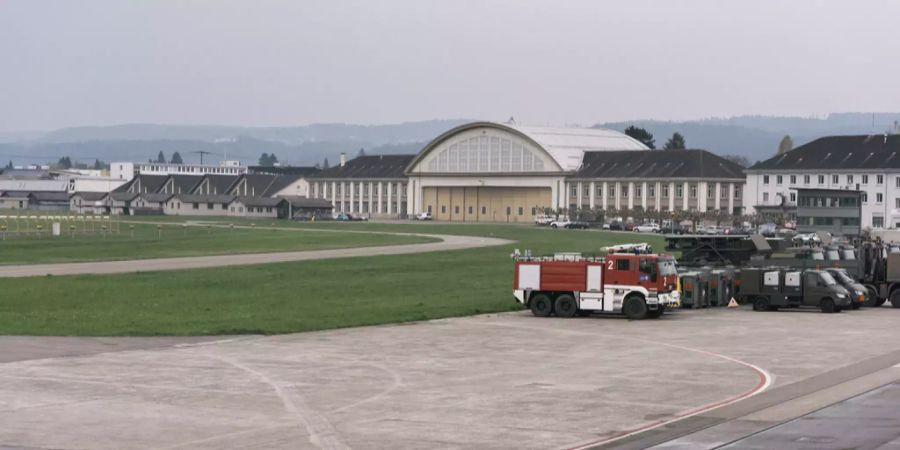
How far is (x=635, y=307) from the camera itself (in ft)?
169

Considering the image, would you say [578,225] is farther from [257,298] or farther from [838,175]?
[257,298]

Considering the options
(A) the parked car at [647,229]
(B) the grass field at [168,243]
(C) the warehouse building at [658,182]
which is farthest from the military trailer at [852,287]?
(C) the warehouse building at [658,182]

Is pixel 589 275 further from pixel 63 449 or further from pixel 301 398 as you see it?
pixel 63 449

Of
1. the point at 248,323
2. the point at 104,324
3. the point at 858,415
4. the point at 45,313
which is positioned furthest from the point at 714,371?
the point at 45,313

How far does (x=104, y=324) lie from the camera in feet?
141

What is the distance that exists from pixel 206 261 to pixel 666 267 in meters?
37.9

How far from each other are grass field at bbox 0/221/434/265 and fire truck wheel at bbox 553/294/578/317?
39622mm

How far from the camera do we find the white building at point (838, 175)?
157m

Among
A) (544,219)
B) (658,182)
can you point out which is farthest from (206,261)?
(658,182)

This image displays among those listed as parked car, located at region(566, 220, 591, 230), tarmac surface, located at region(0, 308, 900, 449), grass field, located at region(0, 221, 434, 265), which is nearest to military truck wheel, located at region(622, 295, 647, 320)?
tarmac surface, located at region(0, 308, 900, 449)

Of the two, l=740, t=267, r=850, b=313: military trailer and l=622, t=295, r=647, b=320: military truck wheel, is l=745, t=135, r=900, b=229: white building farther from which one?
l=622, t=295, r=647, b=320: military truck wheel

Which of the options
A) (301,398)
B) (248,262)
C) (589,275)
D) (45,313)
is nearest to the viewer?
(301,398)

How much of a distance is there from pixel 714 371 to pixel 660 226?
12740 centimetres

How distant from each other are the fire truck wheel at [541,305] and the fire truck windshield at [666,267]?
474 cm
